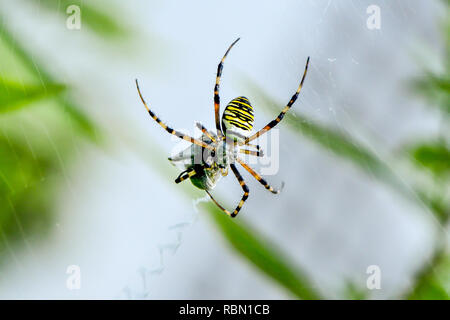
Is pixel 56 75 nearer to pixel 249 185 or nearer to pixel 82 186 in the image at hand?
pixel 82 186

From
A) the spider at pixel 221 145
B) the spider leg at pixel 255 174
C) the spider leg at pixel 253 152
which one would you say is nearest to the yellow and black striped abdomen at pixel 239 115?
the spider at pixel 221 145

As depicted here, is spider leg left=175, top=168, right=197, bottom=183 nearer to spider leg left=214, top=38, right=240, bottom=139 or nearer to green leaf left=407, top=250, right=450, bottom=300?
spider leg left=214, top=38, right=240, bottom=139

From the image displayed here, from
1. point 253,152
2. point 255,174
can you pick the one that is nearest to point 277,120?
point 253,152

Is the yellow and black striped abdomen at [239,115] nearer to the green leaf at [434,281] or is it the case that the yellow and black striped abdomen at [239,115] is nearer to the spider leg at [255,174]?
the spider leg at [255,174]

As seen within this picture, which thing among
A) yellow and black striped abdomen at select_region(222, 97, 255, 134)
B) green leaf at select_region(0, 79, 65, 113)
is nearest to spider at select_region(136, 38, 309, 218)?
yellow and black striped abdomen at select_region(222, 97, 255, 134)

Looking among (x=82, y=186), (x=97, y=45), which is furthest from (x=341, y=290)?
(x=97, y=45)
